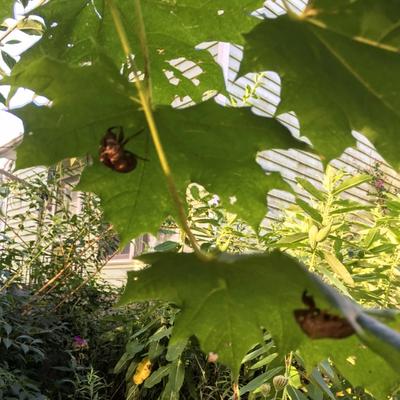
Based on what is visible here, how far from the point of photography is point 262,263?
12.5 inches

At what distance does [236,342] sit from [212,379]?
78.5 inches

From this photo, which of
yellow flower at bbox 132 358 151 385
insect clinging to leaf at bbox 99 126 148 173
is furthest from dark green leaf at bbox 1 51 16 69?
yellow flower at bbox 132 358 151 385

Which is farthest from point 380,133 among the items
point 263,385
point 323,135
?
point 263,385

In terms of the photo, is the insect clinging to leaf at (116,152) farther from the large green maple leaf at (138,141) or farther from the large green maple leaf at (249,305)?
the large green maple leaf at (249,305)

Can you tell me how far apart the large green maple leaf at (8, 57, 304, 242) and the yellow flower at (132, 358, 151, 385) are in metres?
1.86

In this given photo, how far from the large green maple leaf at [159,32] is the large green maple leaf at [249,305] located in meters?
0.38

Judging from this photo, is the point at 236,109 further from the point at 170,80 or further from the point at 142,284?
the point at 170,80

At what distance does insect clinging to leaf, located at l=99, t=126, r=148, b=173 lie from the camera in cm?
53

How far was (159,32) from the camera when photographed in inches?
29.4

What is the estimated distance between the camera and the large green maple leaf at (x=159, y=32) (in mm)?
735

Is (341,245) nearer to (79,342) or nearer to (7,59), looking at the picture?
(7,59)

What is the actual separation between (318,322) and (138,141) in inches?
11.6

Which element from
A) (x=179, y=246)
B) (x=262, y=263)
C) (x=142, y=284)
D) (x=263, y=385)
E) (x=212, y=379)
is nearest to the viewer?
(x=262, y=263)

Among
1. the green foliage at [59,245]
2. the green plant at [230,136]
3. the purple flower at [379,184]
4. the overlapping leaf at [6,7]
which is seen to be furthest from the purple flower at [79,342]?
the purple flower at [379,184]
